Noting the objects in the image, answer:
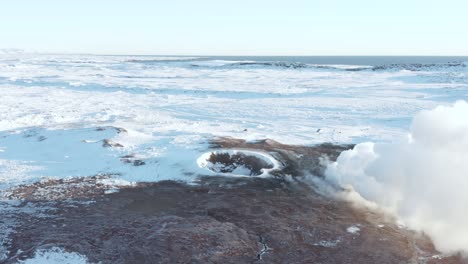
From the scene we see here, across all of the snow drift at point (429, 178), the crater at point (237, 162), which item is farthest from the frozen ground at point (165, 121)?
the snow drift at point (429, 178)

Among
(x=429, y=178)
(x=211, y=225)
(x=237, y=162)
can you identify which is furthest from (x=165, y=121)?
(x=429, y=178)

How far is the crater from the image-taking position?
1845cm

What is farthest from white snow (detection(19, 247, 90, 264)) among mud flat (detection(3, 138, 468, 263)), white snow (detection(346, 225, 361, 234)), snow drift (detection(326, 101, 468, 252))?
snow drift (detection(326, 101, 468, 252))

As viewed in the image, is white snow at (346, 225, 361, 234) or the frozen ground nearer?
white snow at (346, 225, 361, 234)

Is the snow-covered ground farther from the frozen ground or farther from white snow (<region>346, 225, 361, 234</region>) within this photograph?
white snow (<region>346, 225, 361, 234</region>)

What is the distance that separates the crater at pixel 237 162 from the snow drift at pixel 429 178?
3823 millimetres

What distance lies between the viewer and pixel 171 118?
28969 millimetres

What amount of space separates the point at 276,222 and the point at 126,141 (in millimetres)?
10468

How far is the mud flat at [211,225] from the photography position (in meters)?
11.3

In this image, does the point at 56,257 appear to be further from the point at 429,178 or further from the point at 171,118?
the point at 171,118

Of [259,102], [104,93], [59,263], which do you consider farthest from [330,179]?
[104,93]

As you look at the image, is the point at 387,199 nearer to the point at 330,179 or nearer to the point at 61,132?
the point at 330,179

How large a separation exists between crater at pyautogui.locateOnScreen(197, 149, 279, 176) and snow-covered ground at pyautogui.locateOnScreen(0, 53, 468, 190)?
1.68 feet

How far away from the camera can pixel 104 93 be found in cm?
4197
